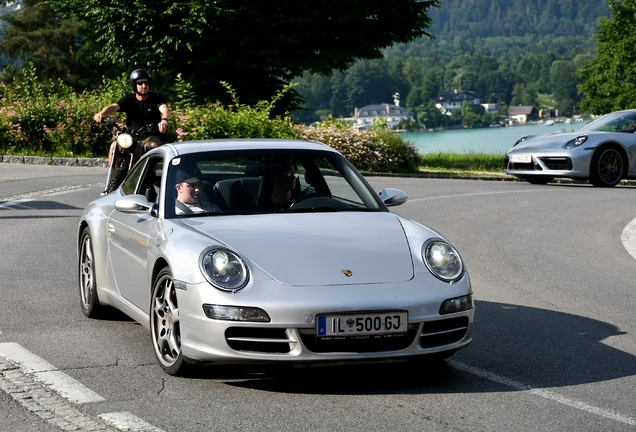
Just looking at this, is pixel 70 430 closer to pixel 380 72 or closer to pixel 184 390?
pixel 184 390

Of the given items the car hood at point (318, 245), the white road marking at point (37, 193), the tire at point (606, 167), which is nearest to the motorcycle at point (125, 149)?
the white road marking at point (37, 193)

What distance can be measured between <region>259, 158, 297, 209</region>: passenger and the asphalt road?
1.22 metres

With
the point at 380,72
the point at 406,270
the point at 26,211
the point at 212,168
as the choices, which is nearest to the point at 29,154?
the point at 26,211

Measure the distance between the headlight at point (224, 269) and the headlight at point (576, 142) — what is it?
15742mm

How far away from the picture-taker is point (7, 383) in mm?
5852

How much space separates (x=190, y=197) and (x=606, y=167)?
15.6m

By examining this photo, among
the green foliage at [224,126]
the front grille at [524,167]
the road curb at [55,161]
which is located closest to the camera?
the front grille at [524,167]

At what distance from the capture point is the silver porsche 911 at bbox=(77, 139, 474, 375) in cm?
567

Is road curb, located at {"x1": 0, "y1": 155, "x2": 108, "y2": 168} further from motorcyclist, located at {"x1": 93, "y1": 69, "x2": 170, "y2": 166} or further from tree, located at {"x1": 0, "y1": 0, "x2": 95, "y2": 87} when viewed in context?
tree, located at {"x1": 0, "y1": 0, "x2": 95, "y2": 87}

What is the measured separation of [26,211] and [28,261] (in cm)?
494

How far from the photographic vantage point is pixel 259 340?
5.68 metres

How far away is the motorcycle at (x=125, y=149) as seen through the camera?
12.6 m

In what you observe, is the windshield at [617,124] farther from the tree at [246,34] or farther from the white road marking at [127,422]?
the white road marking at [127,422]

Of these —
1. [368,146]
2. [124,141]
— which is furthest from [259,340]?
[368,146]
